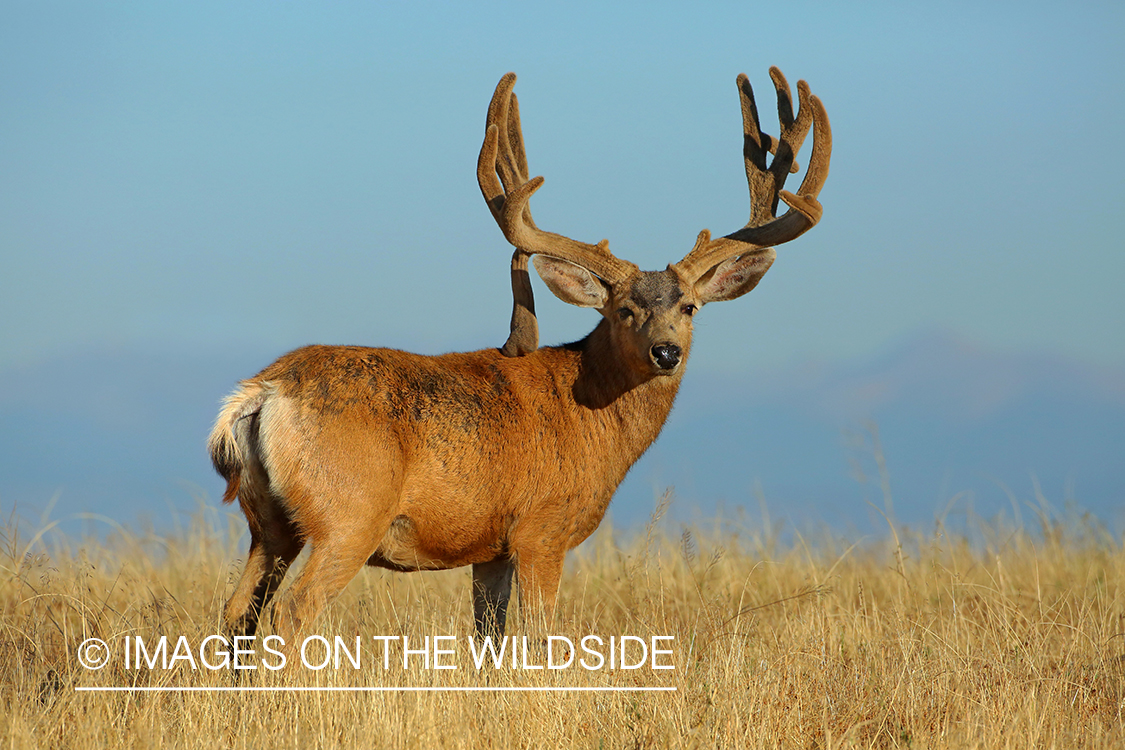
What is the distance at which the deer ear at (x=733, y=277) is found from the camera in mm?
8328

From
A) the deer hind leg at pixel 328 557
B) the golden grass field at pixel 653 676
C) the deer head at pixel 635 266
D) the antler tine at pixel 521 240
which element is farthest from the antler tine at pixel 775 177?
the deer hind leg at pixel 328 557

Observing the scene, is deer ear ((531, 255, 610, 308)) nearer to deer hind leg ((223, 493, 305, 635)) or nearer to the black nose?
the black nose

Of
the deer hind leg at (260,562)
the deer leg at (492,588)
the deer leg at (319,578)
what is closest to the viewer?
the deer leg at (319,578)

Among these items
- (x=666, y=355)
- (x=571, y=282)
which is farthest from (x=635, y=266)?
(x=666, y=355)

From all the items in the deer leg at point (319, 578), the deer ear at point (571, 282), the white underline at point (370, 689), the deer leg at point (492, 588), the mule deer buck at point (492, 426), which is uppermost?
the deer ear at point (571, 282)

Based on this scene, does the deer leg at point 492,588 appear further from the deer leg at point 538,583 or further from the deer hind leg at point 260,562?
the deer hind leg at point 260,562

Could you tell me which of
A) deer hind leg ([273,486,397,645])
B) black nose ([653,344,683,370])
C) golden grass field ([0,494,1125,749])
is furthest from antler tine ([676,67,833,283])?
deer hind leg ([273,486,397,645])

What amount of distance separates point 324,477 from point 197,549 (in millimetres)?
4570

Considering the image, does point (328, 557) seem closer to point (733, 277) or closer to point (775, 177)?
point (733, 277)

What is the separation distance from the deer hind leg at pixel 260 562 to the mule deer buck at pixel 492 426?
0.01 meters

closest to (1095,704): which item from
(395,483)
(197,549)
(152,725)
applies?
(395,483)

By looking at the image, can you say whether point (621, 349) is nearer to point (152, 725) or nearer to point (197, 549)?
point (152, 725)

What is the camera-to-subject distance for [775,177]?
9.15m

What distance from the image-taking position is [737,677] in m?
6.09
